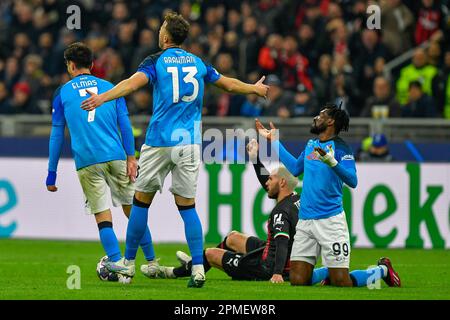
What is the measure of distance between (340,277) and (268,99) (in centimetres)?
905

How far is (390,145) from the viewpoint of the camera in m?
18.3

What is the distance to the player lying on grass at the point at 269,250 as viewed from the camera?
37.2 ft

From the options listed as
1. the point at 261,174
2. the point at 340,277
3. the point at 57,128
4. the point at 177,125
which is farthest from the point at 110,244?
the point at 340,277

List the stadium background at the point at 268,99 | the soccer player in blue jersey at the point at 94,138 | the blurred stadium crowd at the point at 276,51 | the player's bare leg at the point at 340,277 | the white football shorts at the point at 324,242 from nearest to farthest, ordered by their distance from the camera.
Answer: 1. the white football shorts at the point at 324,242
2. the player's bare leg at the point at 340,277
3. the soccer player in blue jersey at the point at 94,138
4. the stadium background at the point at 268,99
5. the blurred stadium crowd at the point at 276,51

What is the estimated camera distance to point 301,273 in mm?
10961

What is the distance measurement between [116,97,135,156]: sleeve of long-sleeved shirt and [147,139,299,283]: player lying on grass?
1.24m

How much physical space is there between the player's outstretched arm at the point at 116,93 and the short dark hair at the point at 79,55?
1339 mm

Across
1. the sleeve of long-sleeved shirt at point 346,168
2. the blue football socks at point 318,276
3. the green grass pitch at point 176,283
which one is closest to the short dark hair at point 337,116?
the sleeve of long-sleeved shirt at point 346,168

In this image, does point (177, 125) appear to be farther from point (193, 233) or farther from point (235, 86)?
point (193, 233)

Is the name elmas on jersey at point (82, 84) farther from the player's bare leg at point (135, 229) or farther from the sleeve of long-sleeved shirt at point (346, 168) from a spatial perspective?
the sleeve of long-sleeved shirt at point (346, 168)

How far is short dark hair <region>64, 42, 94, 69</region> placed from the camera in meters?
11.5

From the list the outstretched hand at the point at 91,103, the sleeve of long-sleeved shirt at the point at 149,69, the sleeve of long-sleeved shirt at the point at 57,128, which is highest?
the sleeve of long-sleeved shirt at the point at 149,69

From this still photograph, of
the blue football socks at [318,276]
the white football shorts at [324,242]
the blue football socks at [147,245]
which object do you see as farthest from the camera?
the blue football socks at [147,245]

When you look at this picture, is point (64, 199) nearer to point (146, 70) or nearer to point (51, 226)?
point (51, 226)
